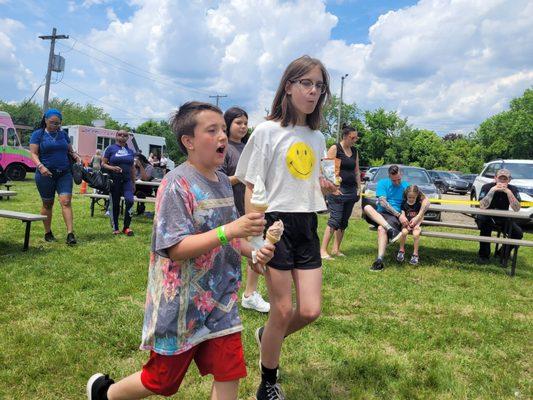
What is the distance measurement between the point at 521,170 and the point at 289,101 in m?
13.1

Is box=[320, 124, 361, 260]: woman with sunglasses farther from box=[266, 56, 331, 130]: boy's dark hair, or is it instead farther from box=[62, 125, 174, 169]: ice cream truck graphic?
box=[62, 125, 174, 169]: ice cream truck graphic

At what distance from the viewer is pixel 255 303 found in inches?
174

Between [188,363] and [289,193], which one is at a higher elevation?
[289,193]

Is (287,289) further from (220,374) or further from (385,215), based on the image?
(385,215)

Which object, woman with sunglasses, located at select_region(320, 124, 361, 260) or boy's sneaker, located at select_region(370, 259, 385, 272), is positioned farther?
woman with sunglasses, located at select_region(320, 124, 361, 260)

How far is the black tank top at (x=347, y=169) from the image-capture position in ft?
22.9

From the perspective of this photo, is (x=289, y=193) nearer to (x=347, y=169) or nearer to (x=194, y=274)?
(x=194, y=274)

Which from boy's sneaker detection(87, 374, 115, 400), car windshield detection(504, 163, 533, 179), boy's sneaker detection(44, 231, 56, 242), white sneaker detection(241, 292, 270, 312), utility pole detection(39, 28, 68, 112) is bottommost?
boy's sneaker detection(44, 231, 56, 242)

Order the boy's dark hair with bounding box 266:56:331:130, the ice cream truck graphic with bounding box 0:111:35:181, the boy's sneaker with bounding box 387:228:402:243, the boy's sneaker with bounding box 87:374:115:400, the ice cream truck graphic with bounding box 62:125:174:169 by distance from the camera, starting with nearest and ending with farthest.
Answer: the boy's sneaker with bounding box 87:374:115:400
the boy's dark hair with bounding box 266:56:331:130
the boy's sneaker with bounding box 387:228:402:243
the ice cream truck graphic with bounding box 0:111:35:181
the ice cream truck graphic with bounding box 62:125:174:169

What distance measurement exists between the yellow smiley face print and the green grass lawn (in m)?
1.47

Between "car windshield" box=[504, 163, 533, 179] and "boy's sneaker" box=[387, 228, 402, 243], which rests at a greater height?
"car windshield" box=[504, 163, 533, 179]

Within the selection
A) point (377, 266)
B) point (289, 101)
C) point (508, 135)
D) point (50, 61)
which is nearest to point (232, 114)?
point (289, 101)

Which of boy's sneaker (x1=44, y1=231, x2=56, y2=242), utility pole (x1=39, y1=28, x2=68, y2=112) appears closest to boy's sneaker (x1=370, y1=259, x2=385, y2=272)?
boy's sneaker (x1=44, y1=231, x2=56, y2=242)

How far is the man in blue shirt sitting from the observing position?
22.6 ft
